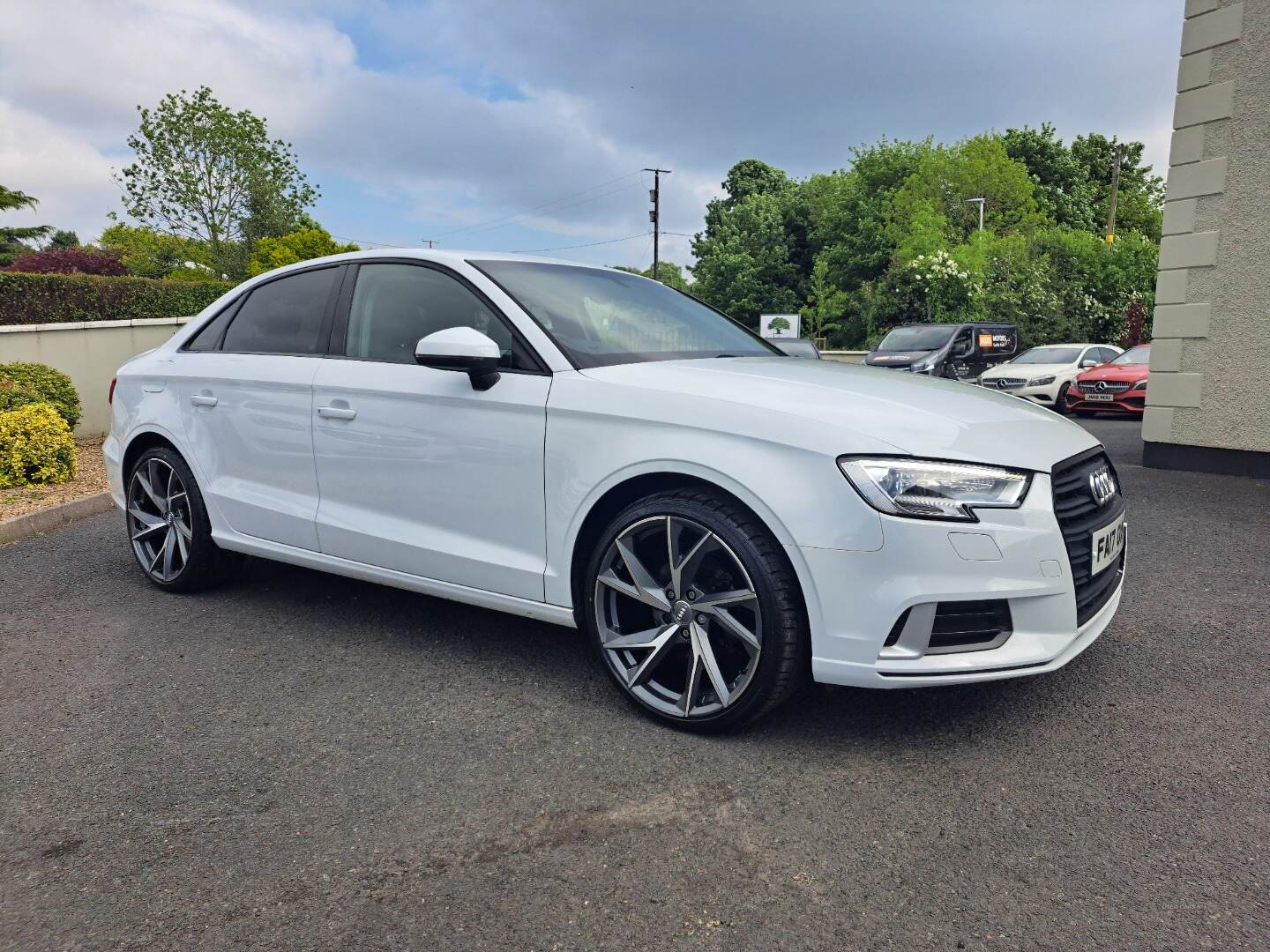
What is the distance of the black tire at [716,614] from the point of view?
8.75 feet

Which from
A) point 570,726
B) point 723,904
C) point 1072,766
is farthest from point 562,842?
point 1072,766

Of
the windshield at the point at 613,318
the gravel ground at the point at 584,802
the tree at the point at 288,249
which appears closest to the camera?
the gravel ground at the point at 584,802

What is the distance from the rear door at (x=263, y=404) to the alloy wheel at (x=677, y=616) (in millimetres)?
1561

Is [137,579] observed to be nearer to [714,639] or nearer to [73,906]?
[73,906]

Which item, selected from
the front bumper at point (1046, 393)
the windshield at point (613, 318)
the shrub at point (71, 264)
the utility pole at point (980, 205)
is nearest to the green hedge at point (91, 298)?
the windshield at point (613, 318)

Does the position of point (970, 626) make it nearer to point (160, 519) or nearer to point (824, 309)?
point (160, 519)

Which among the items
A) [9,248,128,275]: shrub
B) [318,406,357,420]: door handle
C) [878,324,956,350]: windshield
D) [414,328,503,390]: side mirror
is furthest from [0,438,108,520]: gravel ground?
[9,248,128,275]: shrub

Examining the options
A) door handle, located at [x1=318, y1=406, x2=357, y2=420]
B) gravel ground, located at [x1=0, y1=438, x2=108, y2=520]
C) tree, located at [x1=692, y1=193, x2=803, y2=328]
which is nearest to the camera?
door handle, located at [x1=318, y1=406, x2=357, y2=420]

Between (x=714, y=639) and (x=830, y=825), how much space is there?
0.69 meters

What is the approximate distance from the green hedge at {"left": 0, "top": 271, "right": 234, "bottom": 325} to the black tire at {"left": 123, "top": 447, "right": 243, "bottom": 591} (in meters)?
9.47

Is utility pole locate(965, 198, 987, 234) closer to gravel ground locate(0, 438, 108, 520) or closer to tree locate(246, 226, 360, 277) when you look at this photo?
tree locate(246, 226, 360, 277)

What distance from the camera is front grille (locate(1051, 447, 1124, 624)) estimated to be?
8.83 ft

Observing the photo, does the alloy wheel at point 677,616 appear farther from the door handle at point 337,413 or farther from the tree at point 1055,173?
the tree at point 1055,173

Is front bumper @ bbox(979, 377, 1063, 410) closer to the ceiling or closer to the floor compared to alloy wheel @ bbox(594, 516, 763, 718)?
closer to the floor
